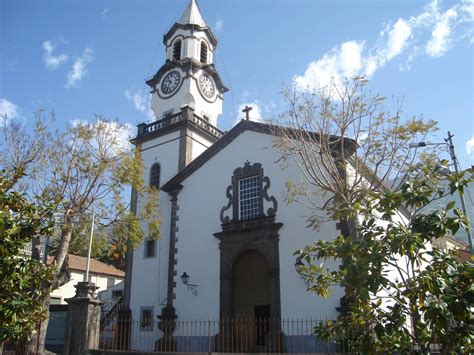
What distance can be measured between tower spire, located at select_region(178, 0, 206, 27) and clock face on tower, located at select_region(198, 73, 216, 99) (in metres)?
3.64

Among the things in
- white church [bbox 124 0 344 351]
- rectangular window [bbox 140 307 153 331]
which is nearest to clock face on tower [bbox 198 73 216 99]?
white church [bbox 124 0 344 351]

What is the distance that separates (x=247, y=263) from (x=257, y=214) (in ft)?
7.33

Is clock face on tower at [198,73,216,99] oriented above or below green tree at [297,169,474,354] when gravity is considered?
above

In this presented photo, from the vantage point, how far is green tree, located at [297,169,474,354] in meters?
5.33

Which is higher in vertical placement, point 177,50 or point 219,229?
point 177,50

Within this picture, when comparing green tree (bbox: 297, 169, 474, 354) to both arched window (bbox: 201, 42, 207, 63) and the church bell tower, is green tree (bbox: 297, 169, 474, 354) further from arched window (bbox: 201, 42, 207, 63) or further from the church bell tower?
arched window (bbox: 201, 42, 207, 63)

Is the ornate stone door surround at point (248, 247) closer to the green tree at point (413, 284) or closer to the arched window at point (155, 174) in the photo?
the arched window at point (155, 174)

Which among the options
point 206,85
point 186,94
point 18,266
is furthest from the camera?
point 206,85

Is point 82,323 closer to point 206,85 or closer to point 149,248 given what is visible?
point 149,248

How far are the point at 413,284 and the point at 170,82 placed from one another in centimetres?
2248

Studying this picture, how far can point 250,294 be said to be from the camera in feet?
60.6

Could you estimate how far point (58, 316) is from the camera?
19.8 meters

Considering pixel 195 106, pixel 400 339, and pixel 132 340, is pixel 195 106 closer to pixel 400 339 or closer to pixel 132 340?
pixel 132 340

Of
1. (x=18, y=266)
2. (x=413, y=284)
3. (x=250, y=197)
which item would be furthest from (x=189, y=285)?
(x=413, y=284)
